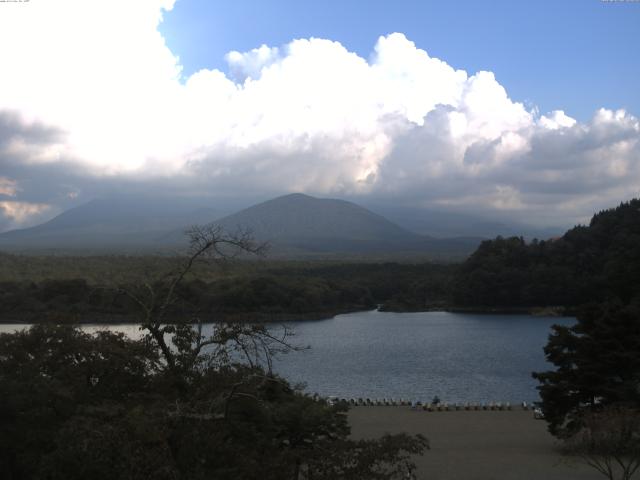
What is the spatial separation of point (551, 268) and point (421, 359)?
3087 cm

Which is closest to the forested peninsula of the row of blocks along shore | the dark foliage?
the row of blocks along shore

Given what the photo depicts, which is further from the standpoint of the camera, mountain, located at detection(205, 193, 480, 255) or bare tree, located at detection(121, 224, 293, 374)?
mountain, located at detection(205, 193, 480, 255)

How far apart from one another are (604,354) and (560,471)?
2.73 metres

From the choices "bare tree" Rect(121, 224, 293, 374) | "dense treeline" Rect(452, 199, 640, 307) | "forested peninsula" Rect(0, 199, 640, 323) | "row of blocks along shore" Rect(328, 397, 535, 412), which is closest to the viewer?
"bare tree" Rect(121, 224, 293, 374)

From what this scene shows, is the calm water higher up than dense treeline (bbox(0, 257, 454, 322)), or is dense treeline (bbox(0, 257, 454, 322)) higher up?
dense treeline (bbox(0, 257, 454, 322))

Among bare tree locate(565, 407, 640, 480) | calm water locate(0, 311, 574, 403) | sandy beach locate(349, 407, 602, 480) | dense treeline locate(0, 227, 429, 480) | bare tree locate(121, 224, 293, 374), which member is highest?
bare tree locate(121, 224, 293, 374)

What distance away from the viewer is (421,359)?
30.9m

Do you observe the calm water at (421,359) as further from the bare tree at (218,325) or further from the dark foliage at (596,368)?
the bare tree at (218,325)

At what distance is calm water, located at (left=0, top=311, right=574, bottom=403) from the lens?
76.3 ft

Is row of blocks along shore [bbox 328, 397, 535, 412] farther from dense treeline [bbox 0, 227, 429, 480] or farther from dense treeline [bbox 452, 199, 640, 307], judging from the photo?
dense treeline [bbox 452, 199, 640, 307]

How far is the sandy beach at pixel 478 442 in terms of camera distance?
36.7 ft

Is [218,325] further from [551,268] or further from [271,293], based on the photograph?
[551,268]

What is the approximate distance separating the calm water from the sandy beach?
11.3 ft

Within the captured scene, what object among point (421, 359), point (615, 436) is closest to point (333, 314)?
point (421, 359)
